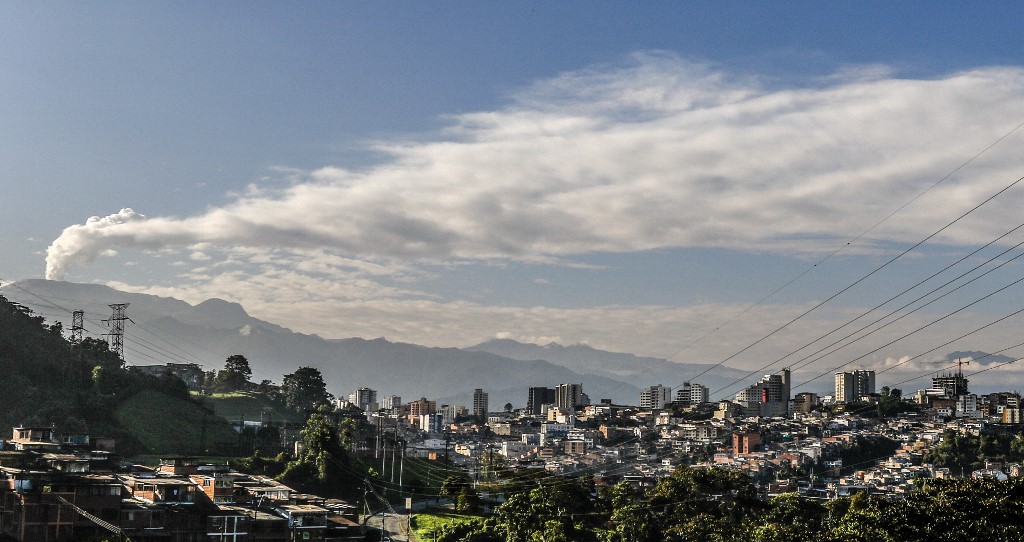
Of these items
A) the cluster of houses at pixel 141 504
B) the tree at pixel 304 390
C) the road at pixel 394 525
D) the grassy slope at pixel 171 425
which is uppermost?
the tree at pixel 304 390

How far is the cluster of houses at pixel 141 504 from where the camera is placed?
2576 inches

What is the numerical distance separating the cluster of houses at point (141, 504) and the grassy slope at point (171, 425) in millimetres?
20035

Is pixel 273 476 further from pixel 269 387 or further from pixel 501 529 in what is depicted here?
pixel 269 387

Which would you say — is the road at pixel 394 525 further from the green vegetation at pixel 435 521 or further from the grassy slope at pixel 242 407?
the grassy slope at pixel 242 407

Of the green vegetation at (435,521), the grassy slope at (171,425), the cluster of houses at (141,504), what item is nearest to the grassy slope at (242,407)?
the grassy slope at (171,425)

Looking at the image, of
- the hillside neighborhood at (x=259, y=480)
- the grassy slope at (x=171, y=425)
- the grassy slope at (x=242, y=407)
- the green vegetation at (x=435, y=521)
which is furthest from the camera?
the grassy slope at (x=242, y=407)

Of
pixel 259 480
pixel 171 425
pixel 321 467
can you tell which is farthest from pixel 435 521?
pixel 171 425

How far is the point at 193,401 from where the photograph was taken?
124688mm

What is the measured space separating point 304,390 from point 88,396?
2077 inches

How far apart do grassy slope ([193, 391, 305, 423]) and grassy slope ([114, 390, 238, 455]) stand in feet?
28.6

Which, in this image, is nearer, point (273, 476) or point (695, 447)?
point (273, 476)

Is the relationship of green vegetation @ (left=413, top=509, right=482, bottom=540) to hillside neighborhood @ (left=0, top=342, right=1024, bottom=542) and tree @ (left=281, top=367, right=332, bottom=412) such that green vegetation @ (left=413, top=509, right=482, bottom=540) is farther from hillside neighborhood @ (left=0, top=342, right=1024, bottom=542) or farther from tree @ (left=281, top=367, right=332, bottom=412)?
tree @ (left=281, top=367, right=332, bottom=412)

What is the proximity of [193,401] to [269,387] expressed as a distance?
38642 millimetres

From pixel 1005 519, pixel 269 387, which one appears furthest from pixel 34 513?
pixel 269 387
